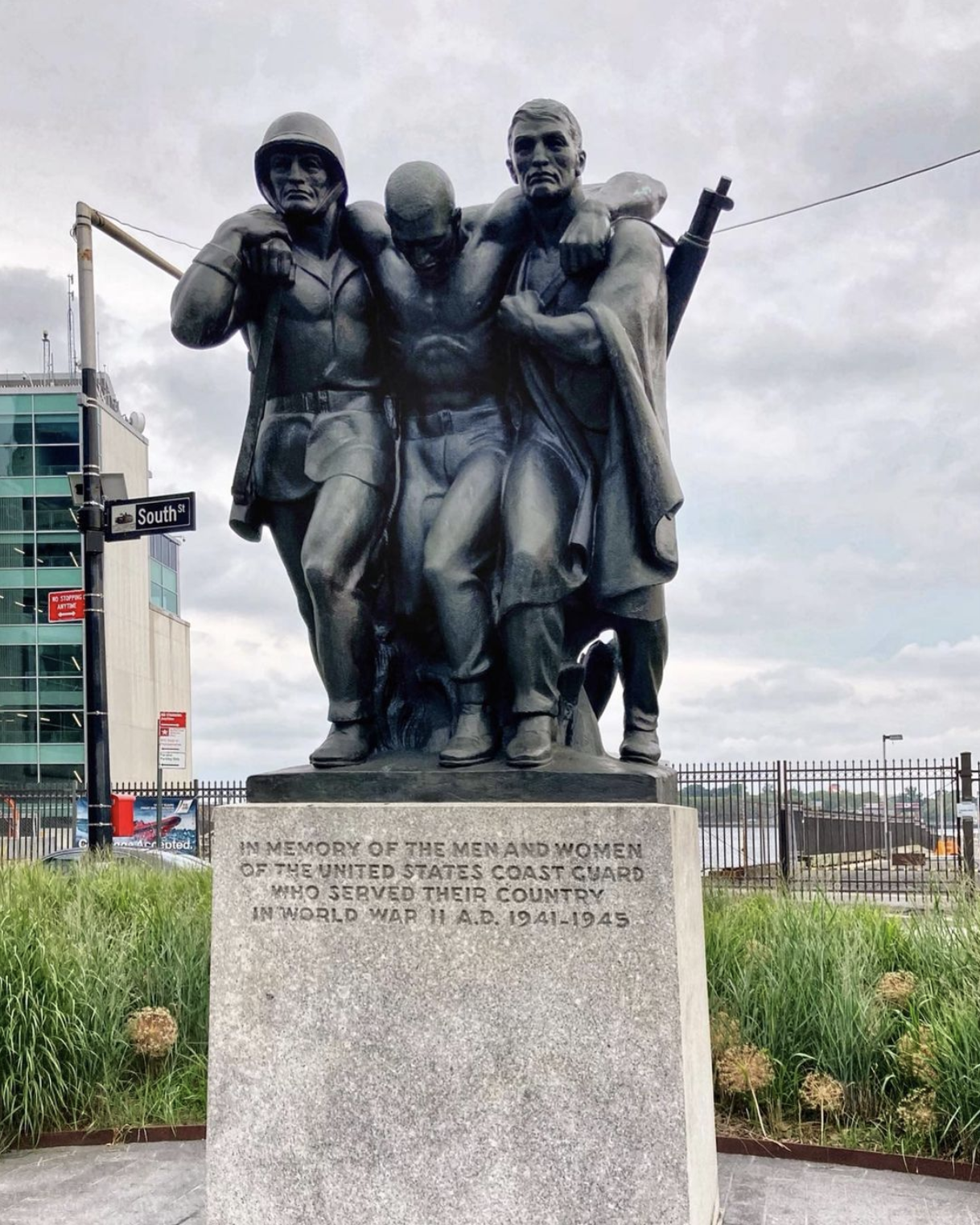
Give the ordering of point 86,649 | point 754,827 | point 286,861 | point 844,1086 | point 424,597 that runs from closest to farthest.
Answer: point 286,861 → point 424,597 → point 844,1086 → point 86,649 → point 754,827

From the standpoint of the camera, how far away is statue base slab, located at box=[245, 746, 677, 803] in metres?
4.04

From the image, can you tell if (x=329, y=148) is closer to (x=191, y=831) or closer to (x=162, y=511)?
(x=162, y=511)

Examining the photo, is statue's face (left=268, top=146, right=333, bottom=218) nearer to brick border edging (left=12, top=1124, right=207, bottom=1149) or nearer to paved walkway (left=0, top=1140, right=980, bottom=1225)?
paved walkway (left=0, top=1140, right=980, bottom=1225)

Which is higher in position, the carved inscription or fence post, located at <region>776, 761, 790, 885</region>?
the carved inscription

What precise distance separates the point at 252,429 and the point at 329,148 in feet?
3.49

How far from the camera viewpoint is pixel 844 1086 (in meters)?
6.28

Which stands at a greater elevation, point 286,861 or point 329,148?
point 329,148

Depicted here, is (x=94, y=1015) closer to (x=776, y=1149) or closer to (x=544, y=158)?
(x=776, y=1149)

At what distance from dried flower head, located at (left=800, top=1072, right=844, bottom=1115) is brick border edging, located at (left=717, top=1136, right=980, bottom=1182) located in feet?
0.78

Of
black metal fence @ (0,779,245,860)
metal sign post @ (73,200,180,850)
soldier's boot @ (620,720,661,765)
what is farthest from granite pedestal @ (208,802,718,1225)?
black metal fence @ (0,779,245,860)

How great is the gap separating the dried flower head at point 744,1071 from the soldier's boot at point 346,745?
289 centimetres

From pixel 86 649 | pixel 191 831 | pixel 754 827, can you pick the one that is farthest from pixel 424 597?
pixel 191 831

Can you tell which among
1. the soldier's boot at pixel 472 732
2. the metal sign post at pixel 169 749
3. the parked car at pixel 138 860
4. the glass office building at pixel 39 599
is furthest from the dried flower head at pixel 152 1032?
the glass office building at pixel 39 599

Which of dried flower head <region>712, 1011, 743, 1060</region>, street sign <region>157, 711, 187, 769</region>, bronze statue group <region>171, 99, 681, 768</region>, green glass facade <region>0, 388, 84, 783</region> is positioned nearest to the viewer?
bronze statue group <region>171, 99, 681, 768</region>
